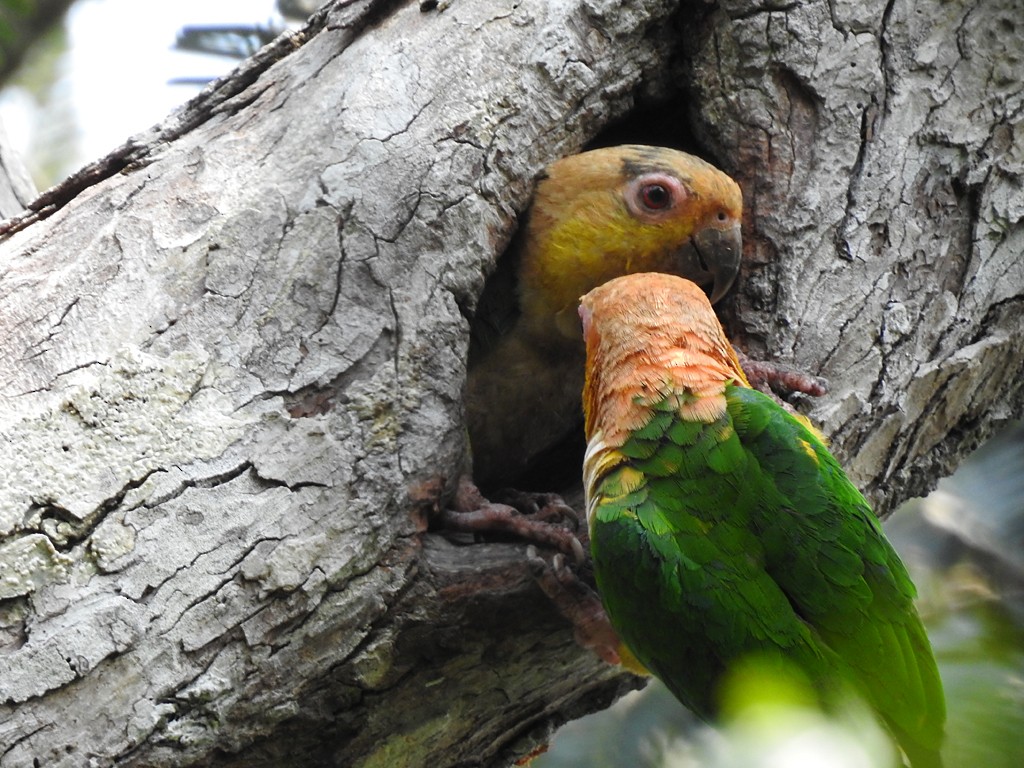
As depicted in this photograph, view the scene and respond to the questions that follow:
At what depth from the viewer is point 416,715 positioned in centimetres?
273

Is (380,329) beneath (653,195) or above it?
above

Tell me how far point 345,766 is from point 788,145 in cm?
238

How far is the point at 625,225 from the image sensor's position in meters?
3.37

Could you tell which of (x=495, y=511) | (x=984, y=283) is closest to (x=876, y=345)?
(x=984, y=283)

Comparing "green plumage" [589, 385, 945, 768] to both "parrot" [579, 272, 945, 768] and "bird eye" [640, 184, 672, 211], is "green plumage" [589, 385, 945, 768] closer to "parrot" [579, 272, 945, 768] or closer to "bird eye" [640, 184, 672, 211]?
"parrot" [579, 272, 945, 768]

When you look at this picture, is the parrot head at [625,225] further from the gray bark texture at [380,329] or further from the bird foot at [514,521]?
the bird foot at [514,521]

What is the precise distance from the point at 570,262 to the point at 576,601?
129 centimetres

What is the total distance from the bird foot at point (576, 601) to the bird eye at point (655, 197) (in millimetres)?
1328

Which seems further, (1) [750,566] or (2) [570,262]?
(2) [570,262]

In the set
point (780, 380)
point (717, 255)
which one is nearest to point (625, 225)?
point (717, 255)

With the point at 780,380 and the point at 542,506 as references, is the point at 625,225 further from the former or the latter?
the point at 542,506

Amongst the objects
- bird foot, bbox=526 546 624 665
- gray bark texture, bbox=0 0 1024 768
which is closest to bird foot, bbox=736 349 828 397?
gray bark texture, bbox=0 0 1024 768

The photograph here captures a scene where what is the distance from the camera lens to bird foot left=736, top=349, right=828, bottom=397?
2967 mm

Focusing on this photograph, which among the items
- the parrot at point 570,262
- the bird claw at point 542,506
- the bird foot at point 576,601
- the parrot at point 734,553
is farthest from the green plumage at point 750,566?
the parrot at point 570,262
